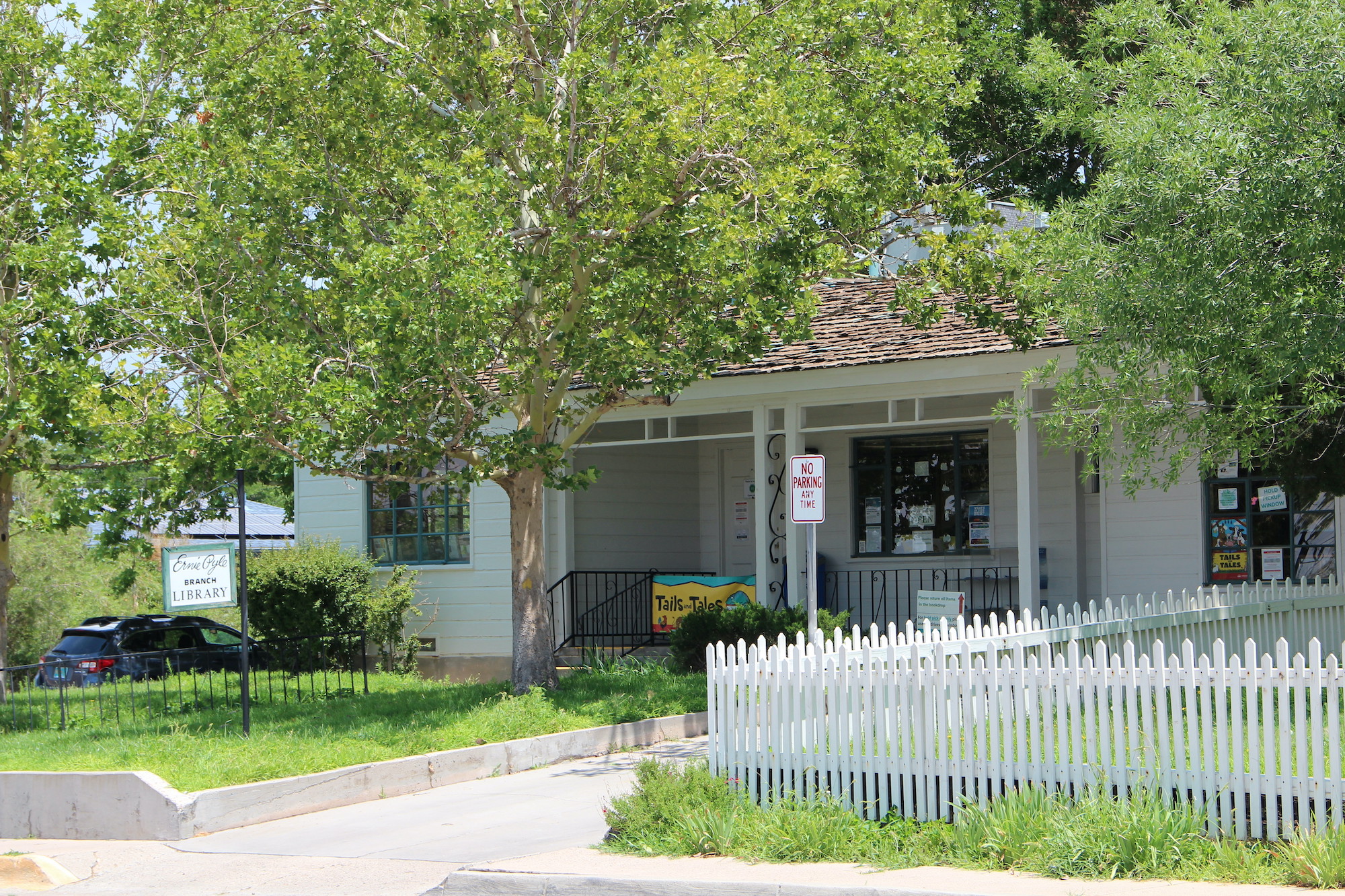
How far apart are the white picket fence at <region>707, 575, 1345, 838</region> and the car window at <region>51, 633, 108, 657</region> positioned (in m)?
13.0

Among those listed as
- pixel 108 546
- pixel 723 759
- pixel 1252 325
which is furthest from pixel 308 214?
pixel 1252 325

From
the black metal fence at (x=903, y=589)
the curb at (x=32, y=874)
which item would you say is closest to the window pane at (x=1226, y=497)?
the black metal fence at (x=903, y=589)

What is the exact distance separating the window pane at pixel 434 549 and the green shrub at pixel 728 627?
4.87 meters

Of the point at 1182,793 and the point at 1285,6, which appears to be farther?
the point at 1285,6

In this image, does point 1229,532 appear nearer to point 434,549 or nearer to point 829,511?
point 829,511

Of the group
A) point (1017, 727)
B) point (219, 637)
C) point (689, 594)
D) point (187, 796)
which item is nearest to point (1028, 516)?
point (689, 594)

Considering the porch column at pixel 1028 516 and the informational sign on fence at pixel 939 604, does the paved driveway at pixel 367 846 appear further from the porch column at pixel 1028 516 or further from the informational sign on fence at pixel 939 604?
the porch column at pixel 1028 516

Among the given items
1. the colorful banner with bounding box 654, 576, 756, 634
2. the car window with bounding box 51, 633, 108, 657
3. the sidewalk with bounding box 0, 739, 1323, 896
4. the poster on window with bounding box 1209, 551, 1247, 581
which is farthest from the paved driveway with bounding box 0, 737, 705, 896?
the car window with bounding box 51, 633, 108, 657

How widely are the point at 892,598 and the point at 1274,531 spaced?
16.3 feet

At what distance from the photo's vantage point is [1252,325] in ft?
29.4

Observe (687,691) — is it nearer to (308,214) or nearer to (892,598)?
(892,598)

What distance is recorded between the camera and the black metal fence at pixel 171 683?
45.8 ft

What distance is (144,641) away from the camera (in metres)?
19.9

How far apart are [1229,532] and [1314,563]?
0.93 meters
